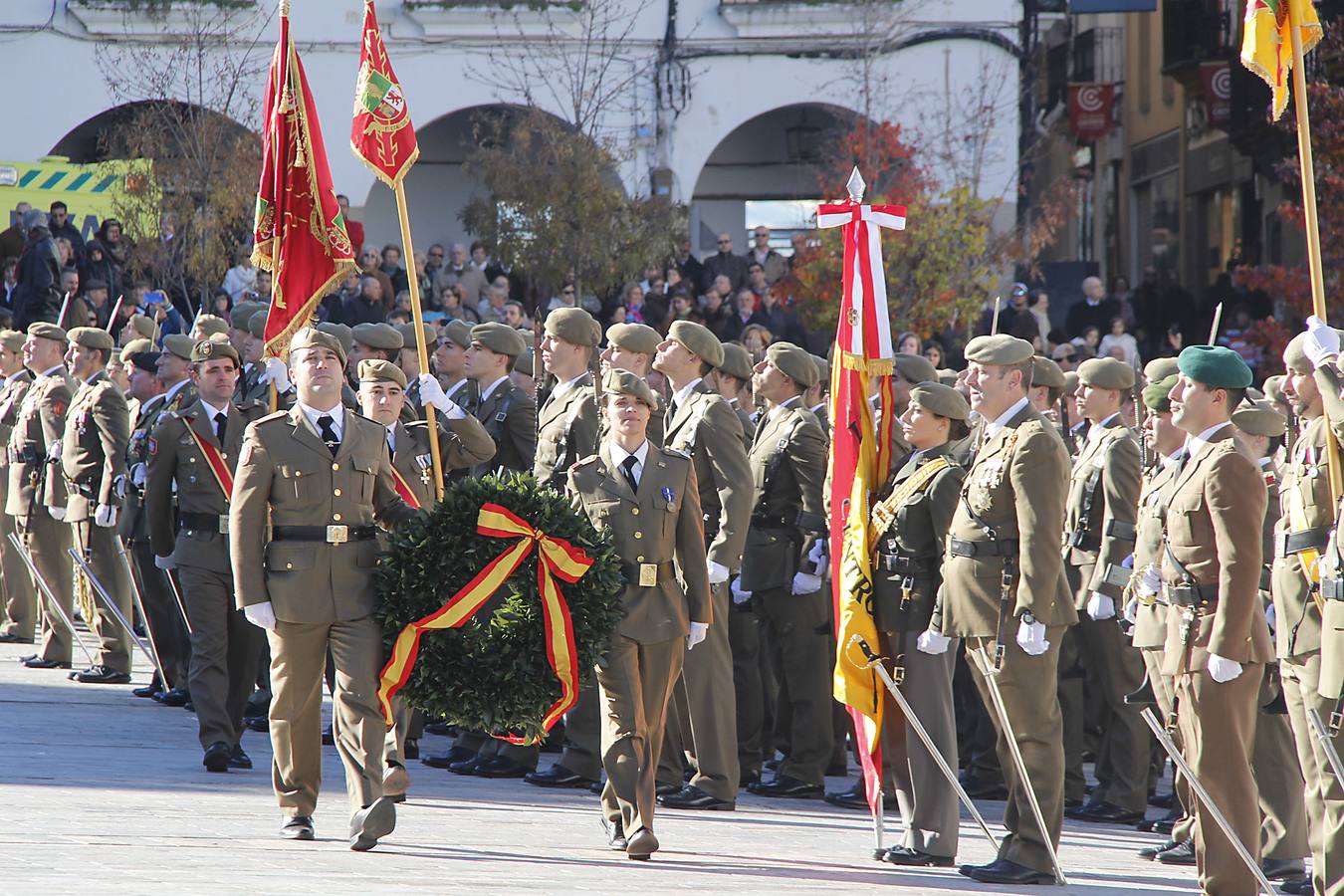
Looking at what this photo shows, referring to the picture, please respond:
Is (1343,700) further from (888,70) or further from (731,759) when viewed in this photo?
(888,70)

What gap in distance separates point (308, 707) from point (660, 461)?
1.78 meters

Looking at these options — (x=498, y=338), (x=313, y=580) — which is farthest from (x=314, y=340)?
(x=498, y=338)

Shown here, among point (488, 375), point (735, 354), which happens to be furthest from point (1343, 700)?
point (488, 375)

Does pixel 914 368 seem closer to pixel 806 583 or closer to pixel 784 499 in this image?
pixel 784 499

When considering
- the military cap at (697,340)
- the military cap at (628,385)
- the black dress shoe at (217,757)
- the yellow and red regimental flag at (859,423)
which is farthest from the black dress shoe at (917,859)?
the black dress shoe at (217,757)

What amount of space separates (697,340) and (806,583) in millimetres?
1364

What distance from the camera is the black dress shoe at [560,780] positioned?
9.80 metres

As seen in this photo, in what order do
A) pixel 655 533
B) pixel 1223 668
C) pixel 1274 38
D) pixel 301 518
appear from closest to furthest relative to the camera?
pixel 1223 668
pixel 301 518
pixel 655 533
pixel 1274 38

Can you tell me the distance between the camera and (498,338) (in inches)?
424

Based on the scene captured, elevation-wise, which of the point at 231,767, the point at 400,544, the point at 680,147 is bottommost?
the point at 231,767

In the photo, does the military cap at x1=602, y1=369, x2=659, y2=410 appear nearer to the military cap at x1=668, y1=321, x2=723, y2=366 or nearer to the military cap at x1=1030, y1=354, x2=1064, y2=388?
the military cap at x1=668, y1=321, x2=723, y2=366

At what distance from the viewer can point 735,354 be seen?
34.7ft

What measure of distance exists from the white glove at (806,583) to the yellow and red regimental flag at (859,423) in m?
1.16

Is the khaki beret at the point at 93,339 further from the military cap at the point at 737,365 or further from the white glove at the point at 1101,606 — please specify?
the white glove at the point at 1101,606
